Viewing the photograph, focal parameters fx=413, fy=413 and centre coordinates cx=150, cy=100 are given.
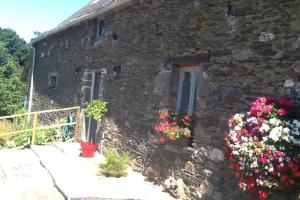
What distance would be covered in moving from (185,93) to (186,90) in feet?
0.19

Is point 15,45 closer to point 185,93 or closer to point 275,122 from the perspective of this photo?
point 185,93

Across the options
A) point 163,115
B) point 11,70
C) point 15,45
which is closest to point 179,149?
point 163,115

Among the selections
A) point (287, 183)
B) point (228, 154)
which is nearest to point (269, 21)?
point (228, 154)

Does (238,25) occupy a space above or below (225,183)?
above

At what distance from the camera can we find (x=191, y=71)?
721cm

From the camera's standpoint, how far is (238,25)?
5.85 m

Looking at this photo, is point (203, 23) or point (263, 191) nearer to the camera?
point (263, 191)

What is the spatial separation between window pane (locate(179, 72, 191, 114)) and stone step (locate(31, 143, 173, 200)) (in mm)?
1466

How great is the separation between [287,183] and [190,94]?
10.1ft

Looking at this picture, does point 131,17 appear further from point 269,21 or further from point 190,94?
point 269,21

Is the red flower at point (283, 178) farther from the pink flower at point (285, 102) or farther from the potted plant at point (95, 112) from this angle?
the potted plant at point (95, 112)

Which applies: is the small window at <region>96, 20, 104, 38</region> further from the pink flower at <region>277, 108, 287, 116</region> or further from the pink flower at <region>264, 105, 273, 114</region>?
the pink flower at <region>277, 108, 287, 116</region>

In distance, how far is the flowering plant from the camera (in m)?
6.78

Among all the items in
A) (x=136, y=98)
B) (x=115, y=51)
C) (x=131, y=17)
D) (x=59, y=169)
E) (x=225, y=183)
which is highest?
(x=131, y=17)
